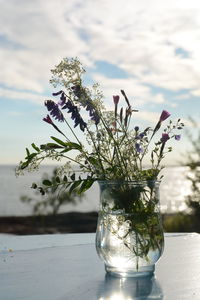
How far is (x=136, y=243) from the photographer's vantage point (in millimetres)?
1290

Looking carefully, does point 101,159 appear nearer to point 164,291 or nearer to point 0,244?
point 164,291

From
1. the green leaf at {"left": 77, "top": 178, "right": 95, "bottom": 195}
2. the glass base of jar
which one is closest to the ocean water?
the green leaf at {"left": 77, "top": 178, "right": 95, "bottom": 195}

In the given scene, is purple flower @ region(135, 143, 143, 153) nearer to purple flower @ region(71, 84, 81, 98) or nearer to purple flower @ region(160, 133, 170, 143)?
purple flower @ region(160, 133, 170, 143)

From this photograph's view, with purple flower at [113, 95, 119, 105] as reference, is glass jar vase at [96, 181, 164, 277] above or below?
below

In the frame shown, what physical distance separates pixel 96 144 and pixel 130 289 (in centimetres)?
40

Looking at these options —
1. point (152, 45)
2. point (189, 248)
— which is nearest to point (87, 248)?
point (189, 248)

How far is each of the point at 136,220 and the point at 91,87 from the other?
1.28 ft

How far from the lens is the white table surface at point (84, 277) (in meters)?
1.21

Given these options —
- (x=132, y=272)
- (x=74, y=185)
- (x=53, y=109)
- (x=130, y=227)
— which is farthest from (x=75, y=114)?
(x=132, y=272)

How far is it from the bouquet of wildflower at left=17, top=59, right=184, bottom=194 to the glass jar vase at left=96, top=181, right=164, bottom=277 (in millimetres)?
46

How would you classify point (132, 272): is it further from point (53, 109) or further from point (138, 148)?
point (53, 109)


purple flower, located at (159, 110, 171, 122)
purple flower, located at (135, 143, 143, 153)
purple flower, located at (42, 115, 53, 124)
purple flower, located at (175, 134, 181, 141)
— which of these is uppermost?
purple flower, located at (159, 110, 171, 122)

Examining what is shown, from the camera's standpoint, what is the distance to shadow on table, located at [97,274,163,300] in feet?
3.91

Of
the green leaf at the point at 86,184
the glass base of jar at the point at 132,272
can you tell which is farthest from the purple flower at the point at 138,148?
the glass base of jar at the point at 132,272
